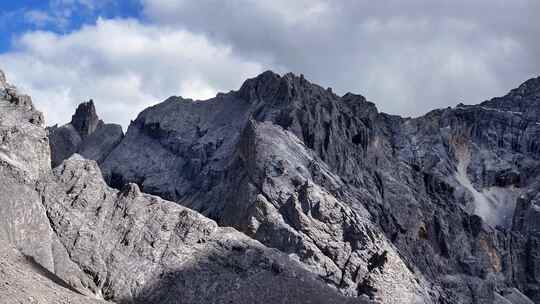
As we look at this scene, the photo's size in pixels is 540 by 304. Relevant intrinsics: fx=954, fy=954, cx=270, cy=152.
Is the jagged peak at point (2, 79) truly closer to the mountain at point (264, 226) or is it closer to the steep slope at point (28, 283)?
the mountain at point (264, 226)

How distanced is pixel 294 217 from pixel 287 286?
27.3 metres

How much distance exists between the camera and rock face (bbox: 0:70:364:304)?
110m

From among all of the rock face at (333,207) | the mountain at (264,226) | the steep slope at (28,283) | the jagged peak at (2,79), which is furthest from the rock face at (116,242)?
the rock face at (333,207)

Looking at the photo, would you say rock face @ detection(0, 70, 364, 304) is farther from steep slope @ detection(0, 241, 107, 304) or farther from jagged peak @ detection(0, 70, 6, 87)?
jagged peak @ detection(0, 70, 6, 87)

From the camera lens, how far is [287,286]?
12025 cm

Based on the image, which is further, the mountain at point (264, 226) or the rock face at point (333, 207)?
the rock face at point (333, 207)

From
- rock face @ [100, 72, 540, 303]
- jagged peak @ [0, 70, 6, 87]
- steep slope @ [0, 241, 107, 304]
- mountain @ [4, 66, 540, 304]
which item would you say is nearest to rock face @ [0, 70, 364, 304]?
mountain @ [4, 66, 540, 304]

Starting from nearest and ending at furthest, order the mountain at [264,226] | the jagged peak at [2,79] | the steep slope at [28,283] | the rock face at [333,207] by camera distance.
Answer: the steep slope at [28,283] < the mountain at [264,226] < the jagged peak at [2,79] < the rock face at [333,207]

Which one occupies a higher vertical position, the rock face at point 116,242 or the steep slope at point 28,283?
the rock face at point 116,242

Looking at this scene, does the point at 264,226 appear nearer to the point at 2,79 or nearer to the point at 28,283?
the point at 2,79

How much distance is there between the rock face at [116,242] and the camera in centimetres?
11050

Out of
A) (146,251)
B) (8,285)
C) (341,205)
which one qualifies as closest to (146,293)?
(146,251)

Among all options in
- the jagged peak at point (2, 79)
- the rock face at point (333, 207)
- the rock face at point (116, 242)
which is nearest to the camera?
the rock face at point (116, 242)

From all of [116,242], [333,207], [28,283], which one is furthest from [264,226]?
[28,283]
